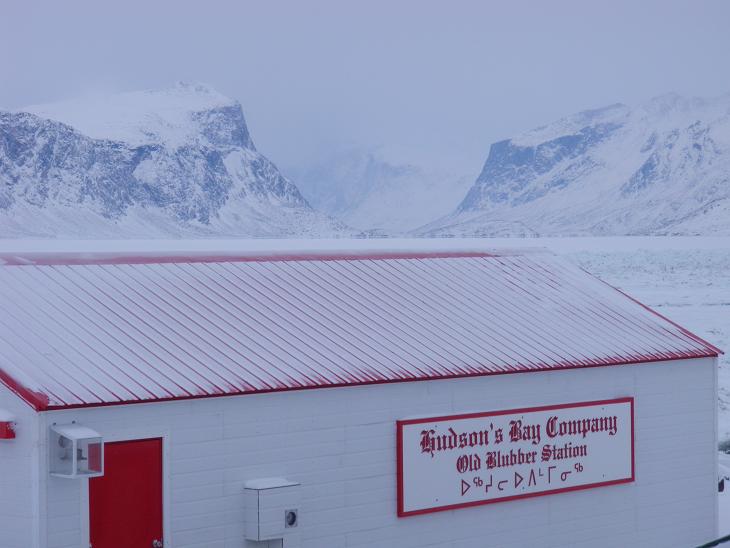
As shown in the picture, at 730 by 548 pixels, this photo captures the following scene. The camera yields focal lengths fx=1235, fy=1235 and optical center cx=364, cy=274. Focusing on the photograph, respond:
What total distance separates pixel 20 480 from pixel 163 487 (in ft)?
4.62

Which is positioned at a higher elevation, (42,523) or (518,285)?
(518,285)

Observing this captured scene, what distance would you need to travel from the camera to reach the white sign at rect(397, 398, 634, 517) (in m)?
14.0

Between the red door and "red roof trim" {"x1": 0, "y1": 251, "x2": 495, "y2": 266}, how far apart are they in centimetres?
335

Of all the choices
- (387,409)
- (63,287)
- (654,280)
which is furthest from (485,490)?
(654,280)

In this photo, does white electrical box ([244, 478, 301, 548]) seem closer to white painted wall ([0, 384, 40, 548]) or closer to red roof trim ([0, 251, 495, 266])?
white painted wall ([0, 384, 40, 548])

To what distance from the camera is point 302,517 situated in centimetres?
1309

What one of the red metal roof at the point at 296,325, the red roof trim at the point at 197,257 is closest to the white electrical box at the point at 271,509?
the red metal roof at the point at 296,325

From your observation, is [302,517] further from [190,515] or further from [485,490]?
[485,490]

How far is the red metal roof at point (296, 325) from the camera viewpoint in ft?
40.5

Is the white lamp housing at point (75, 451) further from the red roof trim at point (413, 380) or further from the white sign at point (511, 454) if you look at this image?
the white sign at point (511, 454)

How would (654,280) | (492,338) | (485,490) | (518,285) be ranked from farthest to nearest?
1. (654,280)
2. (518,285)
3. (492,338)
4. (485,490)

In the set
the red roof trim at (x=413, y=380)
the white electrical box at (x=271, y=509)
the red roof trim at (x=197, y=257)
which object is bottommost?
the white electrical box at (x=271, y=509)

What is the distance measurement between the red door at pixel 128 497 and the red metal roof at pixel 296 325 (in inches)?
21.5

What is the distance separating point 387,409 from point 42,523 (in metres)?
4.12
